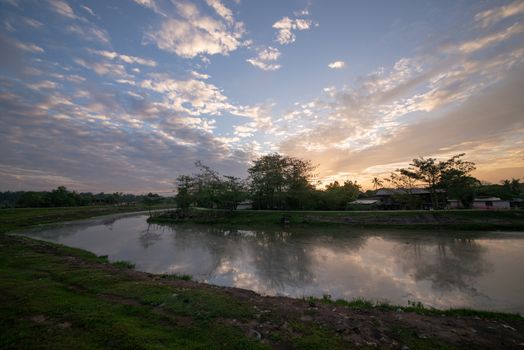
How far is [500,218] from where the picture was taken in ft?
90.7

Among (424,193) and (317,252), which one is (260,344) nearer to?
(317,252)

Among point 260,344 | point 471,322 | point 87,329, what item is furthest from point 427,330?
point 87,329

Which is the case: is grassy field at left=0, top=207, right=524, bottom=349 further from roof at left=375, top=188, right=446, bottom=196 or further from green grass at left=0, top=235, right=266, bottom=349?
roof at left=375, top=188, right=446, bottom=196

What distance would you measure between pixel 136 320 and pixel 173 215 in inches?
1767

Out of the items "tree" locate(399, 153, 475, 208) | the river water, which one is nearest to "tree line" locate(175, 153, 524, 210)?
"tree" locate(399, 153, 475, 208)

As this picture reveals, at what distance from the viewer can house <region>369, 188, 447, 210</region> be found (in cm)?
4481

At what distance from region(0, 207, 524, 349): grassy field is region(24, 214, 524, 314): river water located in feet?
6.32

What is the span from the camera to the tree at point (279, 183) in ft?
156

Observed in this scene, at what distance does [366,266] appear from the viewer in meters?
13.6

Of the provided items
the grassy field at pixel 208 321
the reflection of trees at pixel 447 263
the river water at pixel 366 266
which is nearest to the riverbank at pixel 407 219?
the river water at pixel 366 266

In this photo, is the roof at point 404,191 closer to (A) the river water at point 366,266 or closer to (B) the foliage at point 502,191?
(B) the foliage at point 502,191

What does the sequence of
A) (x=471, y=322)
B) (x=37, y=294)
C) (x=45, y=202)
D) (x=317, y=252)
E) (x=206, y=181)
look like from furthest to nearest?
(x=45, y=202), (x=206, y=181), (x=317, y=252), (x=37, y=294), (x=471, y=322)

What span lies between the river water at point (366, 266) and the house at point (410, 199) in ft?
75.3

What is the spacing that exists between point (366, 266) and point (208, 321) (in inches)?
430
